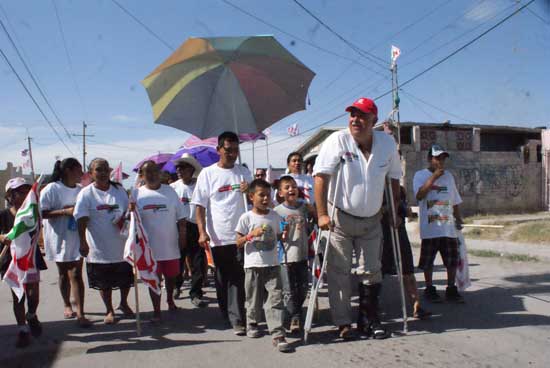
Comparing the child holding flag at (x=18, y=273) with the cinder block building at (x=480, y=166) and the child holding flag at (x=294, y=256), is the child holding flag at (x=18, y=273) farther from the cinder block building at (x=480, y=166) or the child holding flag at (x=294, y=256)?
the cinder block building at (x=480, y=166)

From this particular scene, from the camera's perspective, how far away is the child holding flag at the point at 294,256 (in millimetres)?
4691

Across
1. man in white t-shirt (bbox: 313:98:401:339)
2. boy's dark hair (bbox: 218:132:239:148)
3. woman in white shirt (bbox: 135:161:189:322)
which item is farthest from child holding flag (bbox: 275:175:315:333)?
woman in white shirt (bbox: 135:161:189:322)

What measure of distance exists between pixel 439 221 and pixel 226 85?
118 inches

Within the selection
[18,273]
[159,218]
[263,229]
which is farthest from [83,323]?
[263,229]

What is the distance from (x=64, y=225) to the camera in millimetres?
5398

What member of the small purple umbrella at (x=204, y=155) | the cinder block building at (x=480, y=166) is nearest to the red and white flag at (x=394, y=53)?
the cinder block building at (x=480, y=166)

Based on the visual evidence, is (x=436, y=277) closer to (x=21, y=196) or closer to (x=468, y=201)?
(x=21, y=196)

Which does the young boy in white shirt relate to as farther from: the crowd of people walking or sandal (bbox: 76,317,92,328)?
sandal (bbox: 76,317,92,328)

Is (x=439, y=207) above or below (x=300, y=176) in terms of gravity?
below

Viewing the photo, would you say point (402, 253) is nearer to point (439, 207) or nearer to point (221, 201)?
point (439, 207)

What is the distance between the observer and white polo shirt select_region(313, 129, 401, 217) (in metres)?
4.30

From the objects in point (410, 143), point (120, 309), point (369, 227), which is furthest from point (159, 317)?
point (410, 143)

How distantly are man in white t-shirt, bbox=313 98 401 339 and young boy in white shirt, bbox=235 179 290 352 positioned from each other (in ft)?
1.67

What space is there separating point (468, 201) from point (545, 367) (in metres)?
17.7
